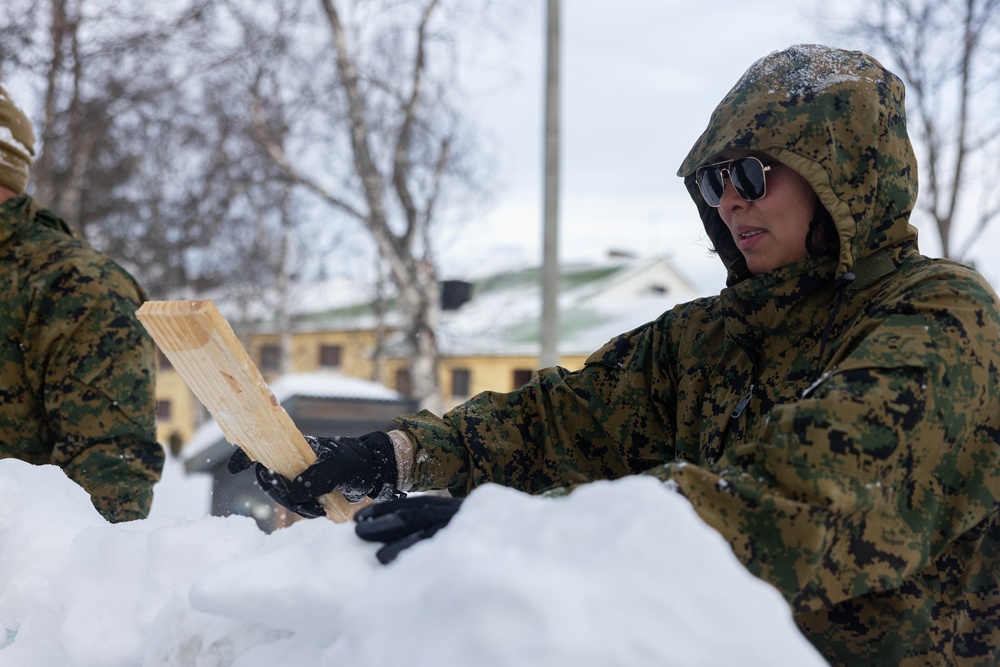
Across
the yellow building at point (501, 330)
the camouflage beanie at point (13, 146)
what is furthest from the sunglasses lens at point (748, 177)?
the yellow building at point (501, 330)

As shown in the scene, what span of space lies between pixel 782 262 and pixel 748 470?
81 centimetres

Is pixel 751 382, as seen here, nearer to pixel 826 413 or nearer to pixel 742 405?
pixel 742 405

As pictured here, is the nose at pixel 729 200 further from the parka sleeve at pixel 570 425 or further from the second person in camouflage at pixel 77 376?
the second person in camouflage at pixel 77 376

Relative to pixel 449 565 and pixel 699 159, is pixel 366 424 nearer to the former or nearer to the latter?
pixel 699 159

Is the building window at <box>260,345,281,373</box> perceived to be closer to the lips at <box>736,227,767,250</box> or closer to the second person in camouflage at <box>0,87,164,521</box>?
the second person in camouflage at <box>0,87,164,521</box>

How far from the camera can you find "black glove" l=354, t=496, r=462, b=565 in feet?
4.39

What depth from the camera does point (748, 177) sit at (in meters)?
2.09

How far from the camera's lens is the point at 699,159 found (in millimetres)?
2199

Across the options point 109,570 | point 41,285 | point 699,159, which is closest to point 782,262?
point 699,159

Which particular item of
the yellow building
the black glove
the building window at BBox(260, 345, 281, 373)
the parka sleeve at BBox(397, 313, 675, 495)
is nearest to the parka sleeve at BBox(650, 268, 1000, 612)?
the black glove

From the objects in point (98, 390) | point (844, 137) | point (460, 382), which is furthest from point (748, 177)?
point (460, 382)

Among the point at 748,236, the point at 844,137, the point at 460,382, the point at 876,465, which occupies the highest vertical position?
the point at 844,137

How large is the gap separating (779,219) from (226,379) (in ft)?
4.09

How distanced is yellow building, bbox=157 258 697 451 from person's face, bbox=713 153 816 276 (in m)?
18.1
